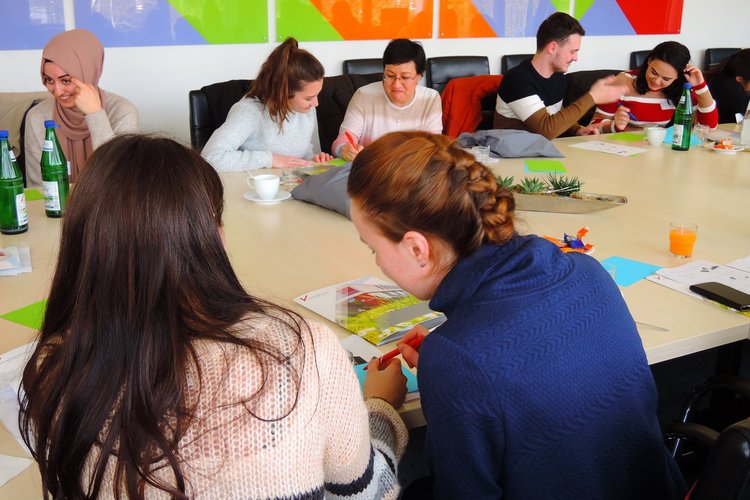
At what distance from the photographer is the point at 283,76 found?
2854mm

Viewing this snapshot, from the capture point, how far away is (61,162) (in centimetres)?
214

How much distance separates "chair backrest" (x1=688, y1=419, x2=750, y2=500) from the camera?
2.83 ft

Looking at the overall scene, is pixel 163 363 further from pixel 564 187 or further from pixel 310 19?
pixel 310 19

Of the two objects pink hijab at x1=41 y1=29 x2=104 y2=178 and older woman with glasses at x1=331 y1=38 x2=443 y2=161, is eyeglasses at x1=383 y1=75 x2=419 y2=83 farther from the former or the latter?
pink hijab at x1=41 y1=29 x2=104 y2=178

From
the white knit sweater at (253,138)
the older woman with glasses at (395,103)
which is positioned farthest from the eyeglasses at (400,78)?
the white knit sweater at (253,138)

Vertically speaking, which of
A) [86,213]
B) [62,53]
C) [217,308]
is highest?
[62,53]

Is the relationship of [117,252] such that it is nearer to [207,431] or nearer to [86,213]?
[86,213]

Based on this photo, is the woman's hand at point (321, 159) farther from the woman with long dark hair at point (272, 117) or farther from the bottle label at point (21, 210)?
the bottle label at point (21, 210)

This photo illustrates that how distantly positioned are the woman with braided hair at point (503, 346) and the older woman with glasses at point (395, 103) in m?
2.06

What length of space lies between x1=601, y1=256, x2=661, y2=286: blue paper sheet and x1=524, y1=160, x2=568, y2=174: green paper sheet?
95 centimetres

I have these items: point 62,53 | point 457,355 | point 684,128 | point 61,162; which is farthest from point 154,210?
point 684,128

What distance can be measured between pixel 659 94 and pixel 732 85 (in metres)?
0.64

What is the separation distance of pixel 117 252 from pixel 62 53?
2.20 m

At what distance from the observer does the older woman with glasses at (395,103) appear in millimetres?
3262
